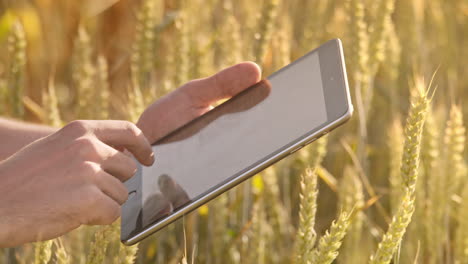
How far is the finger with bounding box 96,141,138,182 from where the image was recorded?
83 centimetres

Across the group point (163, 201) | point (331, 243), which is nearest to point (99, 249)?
point (163, 201)

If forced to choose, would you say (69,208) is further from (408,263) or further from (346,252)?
(408,263)

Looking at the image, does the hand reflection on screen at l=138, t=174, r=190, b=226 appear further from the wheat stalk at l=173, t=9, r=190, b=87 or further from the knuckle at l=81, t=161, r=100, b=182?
the wheat stalk at l=173, t=9, r=190, b=87

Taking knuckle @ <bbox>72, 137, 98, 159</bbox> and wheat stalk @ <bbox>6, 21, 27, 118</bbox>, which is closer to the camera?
knuckle @ <bbox>72, 137, 98, 159</bbox>

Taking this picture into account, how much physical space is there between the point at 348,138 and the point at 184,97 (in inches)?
22.1

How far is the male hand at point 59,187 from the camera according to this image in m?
0.79

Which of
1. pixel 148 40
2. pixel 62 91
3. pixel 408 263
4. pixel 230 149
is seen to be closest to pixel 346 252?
pixel 408 263

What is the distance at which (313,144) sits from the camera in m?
1.13

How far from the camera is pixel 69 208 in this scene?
78cm

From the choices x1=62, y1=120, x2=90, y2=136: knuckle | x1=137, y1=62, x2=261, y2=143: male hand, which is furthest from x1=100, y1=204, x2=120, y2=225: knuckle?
x1=137, y1=62, x2=261, y2=143: male hand

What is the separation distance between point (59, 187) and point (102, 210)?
0.06 m

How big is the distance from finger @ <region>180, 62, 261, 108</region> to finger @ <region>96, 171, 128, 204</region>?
1.04 ft

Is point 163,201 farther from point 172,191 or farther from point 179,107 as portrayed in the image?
point 179,107

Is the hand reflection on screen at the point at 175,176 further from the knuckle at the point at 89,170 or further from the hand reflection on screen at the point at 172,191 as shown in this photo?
the knuckle at the point at 89,170
